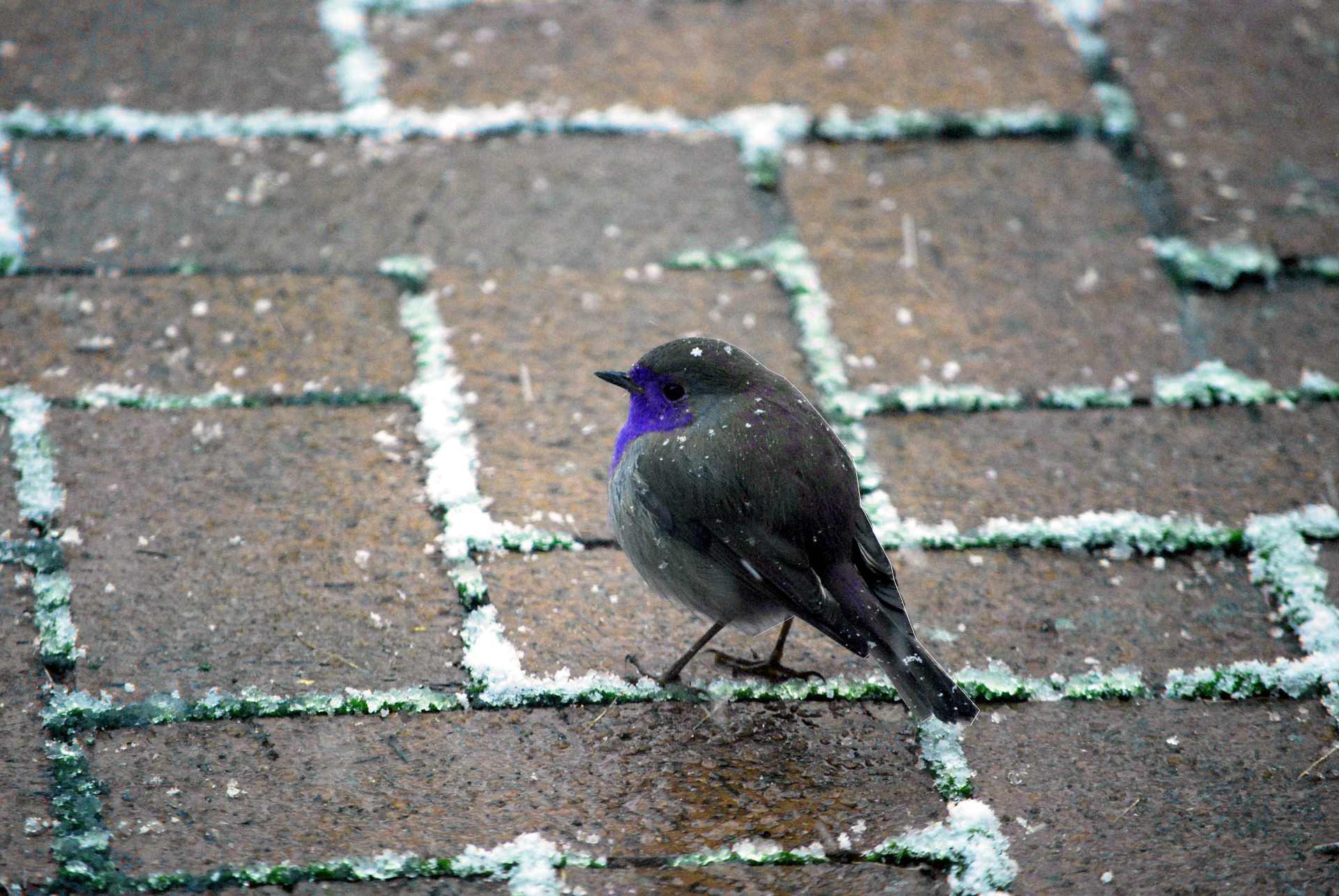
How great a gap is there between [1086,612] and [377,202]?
190cm

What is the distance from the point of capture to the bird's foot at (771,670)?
225 centimetres

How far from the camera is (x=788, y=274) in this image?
9.88 feet

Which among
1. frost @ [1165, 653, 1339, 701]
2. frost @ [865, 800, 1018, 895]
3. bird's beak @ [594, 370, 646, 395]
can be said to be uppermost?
bird's beak @ [594, 370, 646, 395]

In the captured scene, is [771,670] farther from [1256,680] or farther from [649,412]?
[1256,680]

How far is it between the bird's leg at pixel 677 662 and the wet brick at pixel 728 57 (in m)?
1.70

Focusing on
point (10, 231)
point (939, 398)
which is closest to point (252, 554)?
point (10, 231)

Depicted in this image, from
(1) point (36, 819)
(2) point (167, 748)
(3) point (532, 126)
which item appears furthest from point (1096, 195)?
(1) point (36, 819)

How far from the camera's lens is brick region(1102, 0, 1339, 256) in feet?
10.5

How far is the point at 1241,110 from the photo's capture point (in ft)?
11.4

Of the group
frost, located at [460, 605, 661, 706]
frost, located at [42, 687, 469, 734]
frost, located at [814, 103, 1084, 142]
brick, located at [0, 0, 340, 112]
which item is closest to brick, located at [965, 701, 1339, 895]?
frost, located at [460, 605, 661, 706]

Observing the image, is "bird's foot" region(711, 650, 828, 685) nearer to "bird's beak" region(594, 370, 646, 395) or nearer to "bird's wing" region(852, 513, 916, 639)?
"bird's wing" region(852, 513, 916, 639)

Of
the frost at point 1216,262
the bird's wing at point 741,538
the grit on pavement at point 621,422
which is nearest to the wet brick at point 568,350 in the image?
the grit on pavement at point 621,422

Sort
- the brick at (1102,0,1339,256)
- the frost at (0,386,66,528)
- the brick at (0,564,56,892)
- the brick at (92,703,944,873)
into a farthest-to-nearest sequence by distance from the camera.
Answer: the brick at (1102,0,1339,256)
the frost at (0,386,66,528)
the brick at (92,703,944,873)
the brick at (0,564,56,892)

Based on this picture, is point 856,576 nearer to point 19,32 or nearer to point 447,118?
point 447,118
